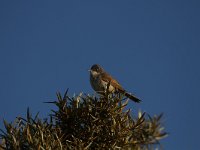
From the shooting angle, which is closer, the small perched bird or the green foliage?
the green foliage

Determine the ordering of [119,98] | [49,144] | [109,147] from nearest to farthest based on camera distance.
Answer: [49,144] → [109,147] → [119,98]

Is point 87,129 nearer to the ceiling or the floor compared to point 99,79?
nearer to the floor

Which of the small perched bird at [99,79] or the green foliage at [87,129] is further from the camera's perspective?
the small perched bird at [99,79]

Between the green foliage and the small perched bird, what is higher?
the small perched bird

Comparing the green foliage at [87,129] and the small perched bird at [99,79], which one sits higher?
the small perched bird at [99,79]

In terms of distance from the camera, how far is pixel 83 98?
3.64m

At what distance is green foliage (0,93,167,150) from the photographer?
9.76 feet

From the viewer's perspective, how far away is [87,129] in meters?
3.26

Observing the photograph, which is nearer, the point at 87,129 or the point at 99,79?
the point at 87,129

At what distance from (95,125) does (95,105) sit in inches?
10.8

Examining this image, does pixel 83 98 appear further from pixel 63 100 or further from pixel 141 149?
pixel 141 149

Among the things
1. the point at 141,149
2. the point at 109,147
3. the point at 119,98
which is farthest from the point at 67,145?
the point at 119,98

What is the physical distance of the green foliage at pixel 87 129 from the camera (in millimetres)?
2975

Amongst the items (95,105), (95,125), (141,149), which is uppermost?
(95,105)
